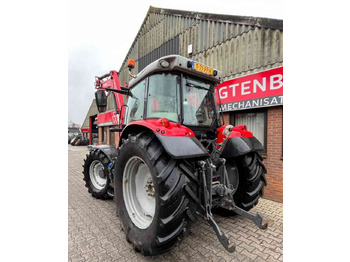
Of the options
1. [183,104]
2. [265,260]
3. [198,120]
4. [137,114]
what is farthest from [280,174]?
[137,114]

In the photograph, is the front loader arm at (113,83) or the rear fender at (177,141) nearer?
the rear fender at (177,141)

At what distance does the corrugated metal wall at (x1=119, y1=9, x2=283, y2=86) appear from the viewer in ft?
13.0

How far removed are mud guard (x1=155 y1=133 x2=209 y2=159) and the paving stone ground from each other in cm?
129

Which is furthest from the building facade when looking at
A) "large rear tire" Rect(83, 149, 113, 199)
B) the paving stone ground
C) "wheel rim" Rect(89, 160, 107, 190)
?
"wheel rim" Rect(89, 160, 107, 190)

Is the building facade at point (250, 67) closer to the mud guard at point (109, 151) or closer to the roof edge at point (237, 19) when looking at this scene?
the roof edge at point (237, 19)

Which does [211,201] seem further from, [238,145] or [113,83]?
[113,83]

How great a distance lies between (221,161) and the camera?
2.31 meters

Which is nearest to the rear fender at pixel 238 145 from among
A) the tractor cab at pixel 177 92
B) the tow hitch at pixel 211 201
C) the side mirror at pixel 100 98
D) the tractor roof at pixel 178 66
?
the tow hitch at pixel 211 201

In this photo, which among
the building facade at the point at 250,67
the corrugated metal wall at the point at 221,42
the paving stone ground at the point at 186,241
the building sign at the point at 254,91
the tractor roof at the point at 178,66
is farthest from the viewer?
the corrugated metal wall at the point at 221,42

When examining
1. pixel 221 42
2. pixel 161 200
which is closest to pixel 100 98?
pixel 161 200

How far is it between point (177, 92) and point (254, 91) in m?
2.67

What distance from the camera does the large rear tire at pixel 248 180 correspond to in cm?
259

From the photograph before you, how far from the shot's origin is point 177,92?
2283mm

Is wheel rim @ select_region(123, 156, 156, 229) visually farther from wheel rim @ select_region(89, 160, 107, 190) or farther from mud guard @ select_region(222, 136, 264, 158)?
wheel rim @ select_region(89, 160, 107, 190)
